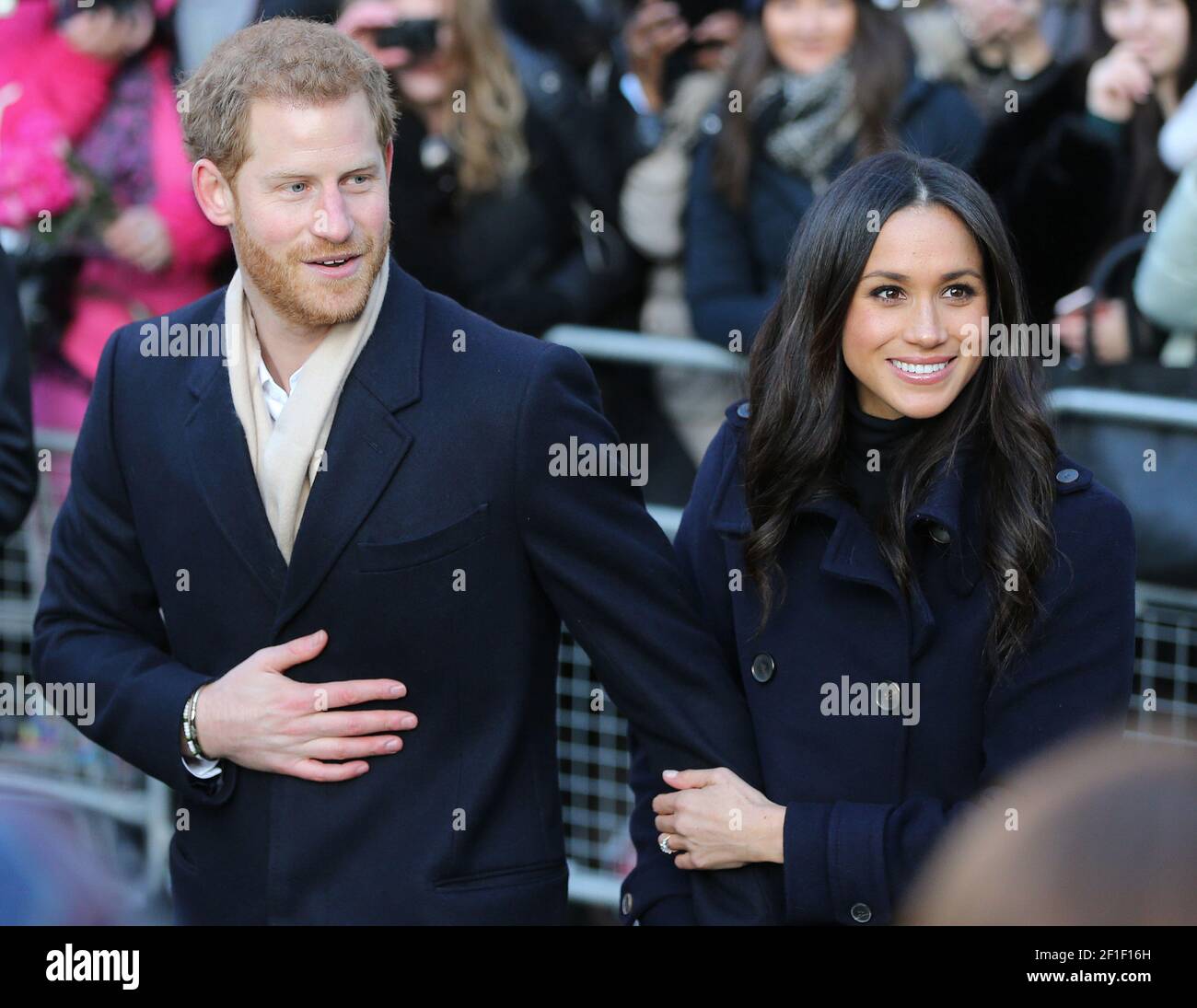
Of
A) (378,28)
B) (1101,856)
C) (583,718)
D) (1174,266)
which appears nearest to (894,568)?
(1101,856)

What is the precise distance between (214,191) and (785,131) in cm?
230

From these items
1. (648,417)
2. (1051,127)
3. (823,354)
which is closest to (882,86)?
(1051,127)

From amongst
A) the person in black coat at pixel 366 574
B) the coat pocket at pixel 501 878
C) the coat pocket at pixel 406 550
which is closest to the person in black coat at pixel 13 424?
the person in black coat at pixel 366 574

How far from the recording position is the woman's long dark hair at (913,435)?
9.23ft

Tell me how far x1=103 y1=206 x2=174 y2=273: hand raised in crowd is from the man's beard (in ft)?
8.45

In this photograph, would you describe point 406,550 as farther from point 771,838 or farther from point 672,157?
point 672,157

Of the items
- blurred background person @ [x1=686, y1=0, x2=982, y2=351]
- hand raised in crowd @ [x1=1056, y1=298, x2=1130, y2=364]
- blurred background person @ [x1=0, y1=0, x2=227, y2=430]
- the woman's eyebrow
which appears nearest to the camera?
the woman's eyebrow

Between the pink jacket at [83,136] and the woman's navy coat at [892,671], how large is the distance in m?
2.77

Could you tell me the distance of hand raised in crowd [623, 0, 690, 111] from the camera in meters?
5.22

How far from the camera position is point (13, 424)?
3854 millimetres

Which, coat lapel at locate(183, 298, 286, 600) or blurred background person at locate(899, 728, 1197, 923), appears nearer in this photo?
blurred background person at locate(899, 728, 1197, 923)

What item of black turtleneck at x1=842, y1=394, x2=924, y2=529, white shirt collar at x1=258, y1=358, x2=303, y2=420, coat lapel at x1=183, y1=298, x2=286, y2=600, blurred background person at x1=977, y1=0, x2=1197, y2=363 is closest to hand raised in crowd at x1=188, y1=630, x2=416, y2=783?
coat lapel at x1=183, y1=298, x2=286, y2=600

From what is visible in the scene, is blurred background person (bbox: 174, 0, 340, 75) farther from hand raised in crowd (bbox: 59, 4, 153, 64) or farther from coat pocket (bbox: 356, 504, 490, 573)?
coat pocket (bbox: 356, 504, 490, 573)

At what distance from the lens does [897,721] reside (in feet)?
9.49
